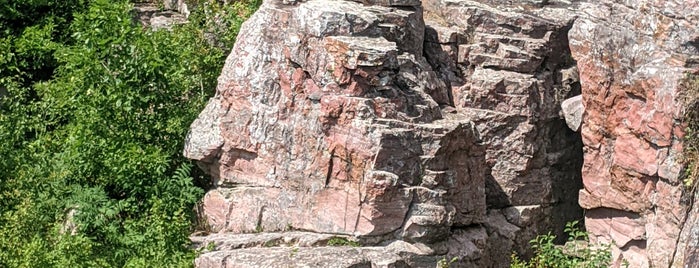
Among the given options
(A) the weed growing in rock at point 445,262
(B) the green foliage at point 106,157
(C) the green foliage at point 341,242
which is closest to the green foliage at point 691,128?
(A) the weed growing in rock at point 445,262

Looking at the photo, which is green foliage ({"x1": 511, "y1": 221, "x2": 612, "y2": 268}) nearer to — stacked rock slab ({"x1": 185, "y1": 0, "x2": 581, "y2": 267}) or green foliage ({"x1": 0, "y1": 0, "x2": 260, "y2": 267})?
stacked rock slab ({"x1": 185, "y1": 0, "x2": 581, "y2": 267})

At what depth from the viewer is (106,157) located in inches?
550

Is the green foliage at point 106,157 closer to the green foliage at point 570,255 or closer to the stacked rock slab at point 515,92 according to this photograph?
the stacked rock slab at point 515,92

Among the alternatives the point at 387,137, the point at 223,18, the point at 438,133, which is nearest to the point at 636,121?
the point at 438,133

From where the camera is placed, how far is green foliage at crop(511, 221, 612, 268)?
13109 millimetres

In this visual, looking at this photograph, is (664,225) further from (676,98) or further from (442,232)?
(442,232)

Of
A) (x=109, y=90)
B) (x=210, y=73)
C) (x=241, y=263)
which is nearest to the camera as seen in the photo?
(x=241, y=263)

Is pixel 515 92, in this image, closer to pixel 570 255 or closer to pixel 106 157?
pixel 570 255

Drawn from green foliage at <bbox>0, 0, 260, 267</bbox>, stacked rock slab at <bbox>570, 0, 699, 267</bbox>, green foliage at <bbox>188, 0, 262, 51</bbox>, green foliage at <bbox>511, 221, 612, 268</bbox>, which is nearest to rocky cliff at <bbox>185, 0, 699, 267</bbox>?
stacked rock slab at <bbox>570, 0, 699, 267</bbox>

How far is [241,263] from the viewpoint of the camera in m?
12.1

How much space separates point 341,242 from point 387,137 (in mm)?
1188

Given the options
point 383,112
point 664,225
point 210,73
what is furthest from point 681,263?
point 210,73

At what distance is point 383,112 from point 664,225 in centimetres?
333

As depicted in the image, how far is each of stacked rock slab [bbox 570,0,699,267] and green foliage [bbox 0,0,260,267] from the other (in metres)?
4.62
